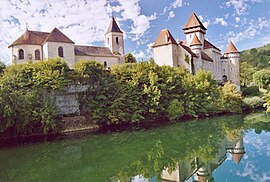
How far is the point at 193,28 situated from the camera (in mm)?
35781

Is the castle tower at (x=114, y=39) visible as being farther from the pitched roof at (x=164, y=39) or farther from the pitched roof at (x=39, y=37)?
the pitched roof at (x=39, y=37)

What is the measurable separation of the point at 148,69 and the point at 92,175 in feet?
49.4

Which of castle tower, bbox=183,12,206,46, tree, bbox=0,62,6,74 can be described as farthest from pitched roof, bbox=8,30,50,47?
castle tower, bbox=183,12,206,46

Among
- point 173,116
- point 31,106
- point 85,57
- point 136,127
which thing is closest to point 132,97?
point 136,127

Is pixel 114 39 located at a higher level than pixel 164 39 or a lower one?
higher

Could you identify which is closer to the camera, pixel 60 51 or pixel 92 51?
pixel 60 51

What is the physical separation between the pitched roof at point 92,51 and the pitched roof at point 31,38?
3836 millimetres

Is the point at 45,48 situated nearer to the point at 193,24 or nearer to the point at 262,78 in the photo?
the point at 193,24

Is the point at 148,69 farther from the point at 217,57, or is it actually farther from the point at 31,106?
the point at 217,57

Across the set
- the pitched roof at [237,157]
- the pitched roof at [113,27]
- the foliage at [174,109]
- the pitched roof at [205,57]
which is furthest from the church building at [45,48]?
the pitched roof at [237,157]

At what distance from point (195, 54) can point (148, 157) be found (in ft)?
77.9

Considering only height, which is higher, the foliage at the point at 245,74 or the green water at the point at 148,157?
the foliage at the point at 245,74

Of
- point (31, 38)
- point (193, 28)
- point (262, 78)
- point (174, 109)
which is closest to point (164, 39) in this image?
point (193, 28)

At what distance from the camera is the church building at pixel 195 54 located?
31.9 meters
